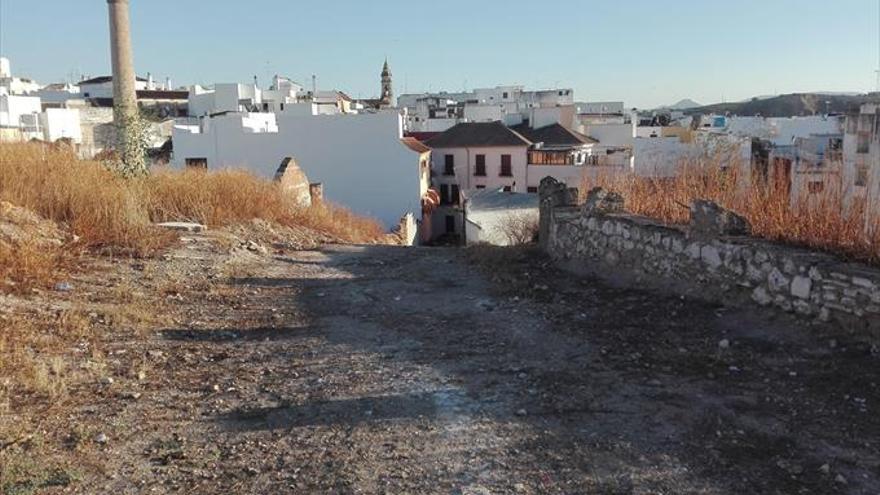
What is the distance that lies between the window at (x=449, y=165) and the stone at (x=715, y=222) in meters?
38.0

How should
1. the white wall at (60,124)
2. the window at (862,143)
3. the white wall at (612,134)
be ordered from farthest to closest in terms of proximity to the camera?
the white wall at (612,134)
the white wall at (60,124)
the window at (862,143)

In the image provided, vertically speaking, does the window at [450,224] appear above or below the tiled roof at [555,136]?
below

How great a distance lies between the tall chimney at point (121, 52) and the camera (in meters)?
24.6

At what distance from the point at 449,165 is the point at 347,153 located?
1161 cm

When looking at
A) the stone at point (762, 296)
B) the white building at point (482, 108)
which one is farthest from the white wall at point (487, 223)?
the white building at point (482, 108)

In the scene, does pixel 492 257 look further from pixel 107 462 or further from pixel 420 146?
pixel 420 146

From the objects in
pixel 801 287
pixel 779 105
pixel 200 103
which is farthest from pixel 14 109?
pixel 779 105

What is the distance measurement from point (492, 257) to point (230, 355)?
5.53 m

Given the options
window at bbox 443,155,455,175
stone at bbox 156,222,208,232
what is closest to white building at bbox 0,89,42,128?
window at bbox 443,155,455,175

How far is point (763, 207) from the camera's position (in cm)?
738

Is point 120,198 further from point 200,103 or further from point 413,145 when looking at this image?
point 200,103

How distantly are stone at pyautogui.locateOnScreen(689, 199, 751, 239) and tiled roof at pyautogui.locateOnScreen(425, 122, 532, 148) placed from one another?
3628cm

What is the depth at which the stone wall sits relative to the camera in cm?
548

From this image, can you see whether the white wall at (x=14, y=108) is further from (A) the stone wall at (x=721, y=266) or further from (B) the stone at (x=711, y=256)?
(B) the stone at (x=711, y=256)
